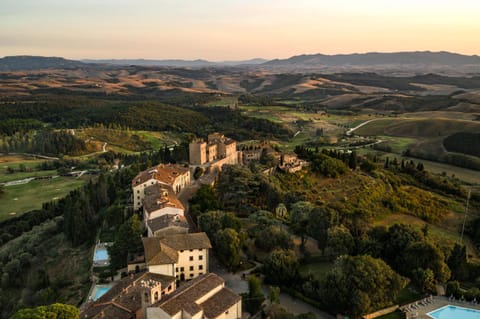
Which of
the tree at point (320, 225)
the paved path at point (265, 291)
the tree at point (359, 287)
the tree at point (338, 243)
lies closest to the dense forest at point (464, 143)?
the tree at point (320, 225)

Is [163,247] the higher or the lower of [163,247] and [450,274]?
the higher

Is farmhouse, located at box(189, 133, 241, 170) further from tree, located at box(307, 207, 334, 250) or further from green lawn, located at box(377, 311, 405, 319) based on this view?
green lawn, located at box(377, 311, 405, 319)

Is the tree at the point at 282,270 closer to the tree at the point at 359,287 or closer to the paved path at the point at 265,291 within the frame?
the paved path at the point at 265,291

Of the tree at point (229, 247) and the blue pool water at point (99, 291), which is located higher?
the tree at point (229, 247)

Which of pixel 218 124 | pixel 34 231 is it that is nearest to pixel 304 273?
pixel 34 231

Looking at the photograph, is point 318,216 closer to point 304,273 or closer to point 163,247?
point 304,273

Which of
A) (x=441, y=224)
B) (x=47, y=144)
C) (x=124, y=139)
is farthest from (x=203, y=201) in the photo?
(x=47, y=144)
